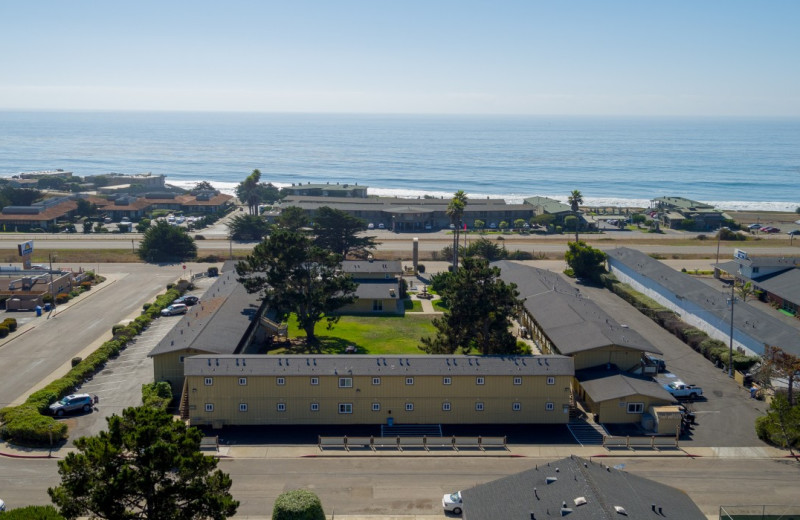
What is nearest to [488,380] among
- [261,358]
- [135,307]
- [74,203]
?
[261,358]

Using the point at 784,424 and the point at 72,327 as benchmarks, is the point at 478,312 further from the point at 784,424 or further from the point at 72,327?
the point at 72,327

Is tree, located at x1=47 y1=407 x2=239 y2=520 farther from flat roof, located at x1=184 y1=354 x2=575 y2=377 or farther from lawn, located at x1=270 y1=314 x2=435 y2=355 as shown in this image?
lawn, located at x1=270 y1=314 x2=435 y2=355

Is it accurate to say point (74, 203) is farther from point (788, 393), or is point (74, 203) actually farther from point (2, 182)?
point (788, 393)

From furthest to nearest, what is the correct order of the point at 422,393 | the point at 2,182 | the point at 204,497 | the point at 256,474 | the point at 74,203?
the point at 2,182 → the point at 74,203 → the point at 422,393 → the point at 256,474 → the point at 204,497

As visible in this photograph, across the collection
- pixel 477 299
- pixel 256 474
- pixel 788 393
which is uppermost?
pixel 477 299

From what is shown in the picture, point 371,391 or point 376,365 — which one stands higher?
point 376,365

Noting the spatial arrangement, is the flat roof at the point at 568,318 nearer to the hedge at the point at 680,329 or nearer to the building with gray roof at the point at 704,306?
the hedge at the point at 680,329

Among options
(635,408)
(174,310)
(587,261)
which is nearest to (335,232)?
(174,310)
